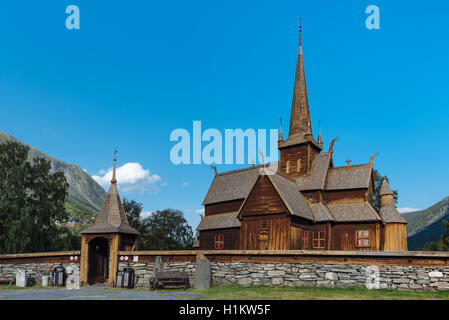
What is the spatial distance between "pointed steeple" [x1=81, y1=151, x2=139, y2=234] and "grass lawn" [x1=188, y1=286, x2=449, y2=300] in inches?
386

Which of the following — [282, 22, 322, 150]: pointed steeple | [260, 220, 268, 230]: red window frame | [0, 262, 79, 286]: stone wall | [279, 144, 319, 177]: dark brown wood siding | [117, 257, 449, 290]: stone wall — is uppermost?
[282, 22, 322, 150]: pointed steeple

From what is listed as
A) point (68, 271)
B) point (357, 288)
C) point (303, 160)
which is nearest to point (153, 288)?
point (68, 271)

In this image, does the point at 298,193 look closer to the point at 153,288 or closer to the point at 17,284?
the point at 153,288

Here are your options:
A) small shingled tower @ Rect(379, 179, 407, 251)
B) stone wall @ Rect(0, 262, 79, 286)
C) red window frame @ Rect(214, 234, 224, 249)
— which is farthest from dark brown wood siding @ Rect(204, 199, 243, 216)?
stone wall @ Rect(0, 262, 79, 286)

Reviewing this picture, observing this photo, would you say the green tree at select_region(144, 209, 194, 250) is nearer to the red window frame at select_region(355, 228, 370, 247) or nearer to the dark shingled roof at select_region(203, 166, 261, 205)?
the dark shingled roof at select_region(203, 166, 261, 205)

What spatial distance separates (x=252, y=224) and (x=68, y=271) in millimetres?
14044

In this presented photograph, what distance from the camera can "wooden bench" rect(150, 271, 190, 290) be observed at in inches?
874

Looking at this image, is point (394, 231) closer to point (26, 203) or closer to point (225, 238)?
point (225, 238)

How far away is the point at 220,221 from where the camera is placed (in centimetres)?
4191

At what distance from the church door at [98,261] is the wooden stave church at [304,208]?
35.4ft

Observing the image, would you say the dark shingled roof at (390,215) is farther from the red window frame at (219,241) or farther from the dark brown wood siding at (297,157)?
the red window frame at (219,241)

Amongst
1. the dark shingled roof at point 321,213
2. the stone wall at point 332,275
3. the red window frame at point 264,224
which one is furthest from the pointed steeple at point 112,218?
the dark shingled roof at point 321,213

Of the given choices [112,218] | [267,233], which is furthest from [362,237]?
[112,218]
